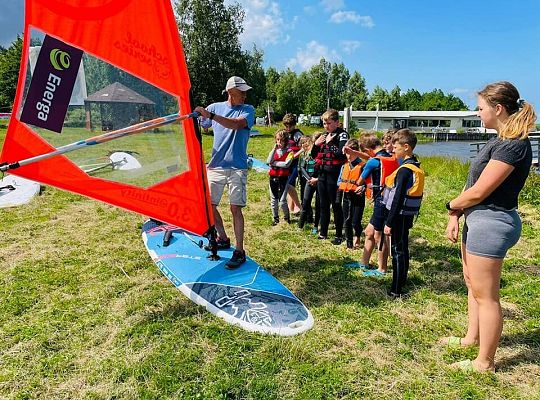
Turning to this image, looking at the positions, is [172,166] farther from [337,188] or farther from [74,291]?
[337,188]

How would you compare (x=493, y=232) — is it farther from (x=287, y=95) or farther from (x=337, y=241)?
(x=287, y=95)

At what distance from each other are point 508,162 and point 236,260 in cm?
300

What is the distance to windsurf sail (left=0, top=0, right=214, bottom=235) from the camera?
132 inches

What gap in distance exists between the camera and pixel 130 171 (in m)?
3.69

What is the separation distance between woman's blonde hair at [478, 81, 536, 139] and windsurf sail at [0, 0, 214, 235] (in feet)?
7.90

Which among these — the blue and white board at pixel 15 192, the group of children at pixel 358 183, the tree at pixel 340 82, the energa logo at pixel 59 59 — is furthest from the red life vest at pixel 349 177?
the tree at pixel 340 82

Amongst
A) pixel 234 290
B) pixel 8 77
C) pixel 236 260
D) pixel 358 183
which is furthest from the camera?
pixel 8 77

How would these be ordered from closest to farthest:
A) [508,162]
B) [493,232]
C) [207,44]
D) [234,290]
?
[508,162] → [493,232] → [234,290] → [207,44]

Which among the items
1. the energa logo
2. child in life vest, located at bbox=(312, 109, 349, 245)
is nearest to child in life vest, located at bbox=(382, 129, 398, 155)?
child in life vest, located at bbox=(312, 109, 349, 245)

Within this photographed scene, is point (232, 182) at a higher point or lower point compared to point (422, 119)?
lower

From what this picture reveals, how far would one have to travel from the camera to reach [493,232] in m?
2.68

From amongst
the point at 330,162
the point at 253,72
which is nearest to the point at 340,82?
the point at 253,72

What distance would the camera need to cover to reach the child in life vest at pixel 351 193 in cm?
561

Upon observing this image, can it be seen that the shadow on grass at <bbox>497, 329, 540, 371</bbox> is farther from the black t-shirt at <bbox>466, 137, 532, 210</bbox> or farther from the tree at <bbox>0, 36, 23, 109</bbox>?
the tree at <bbox>0, 36, 23, 109</bbox>
